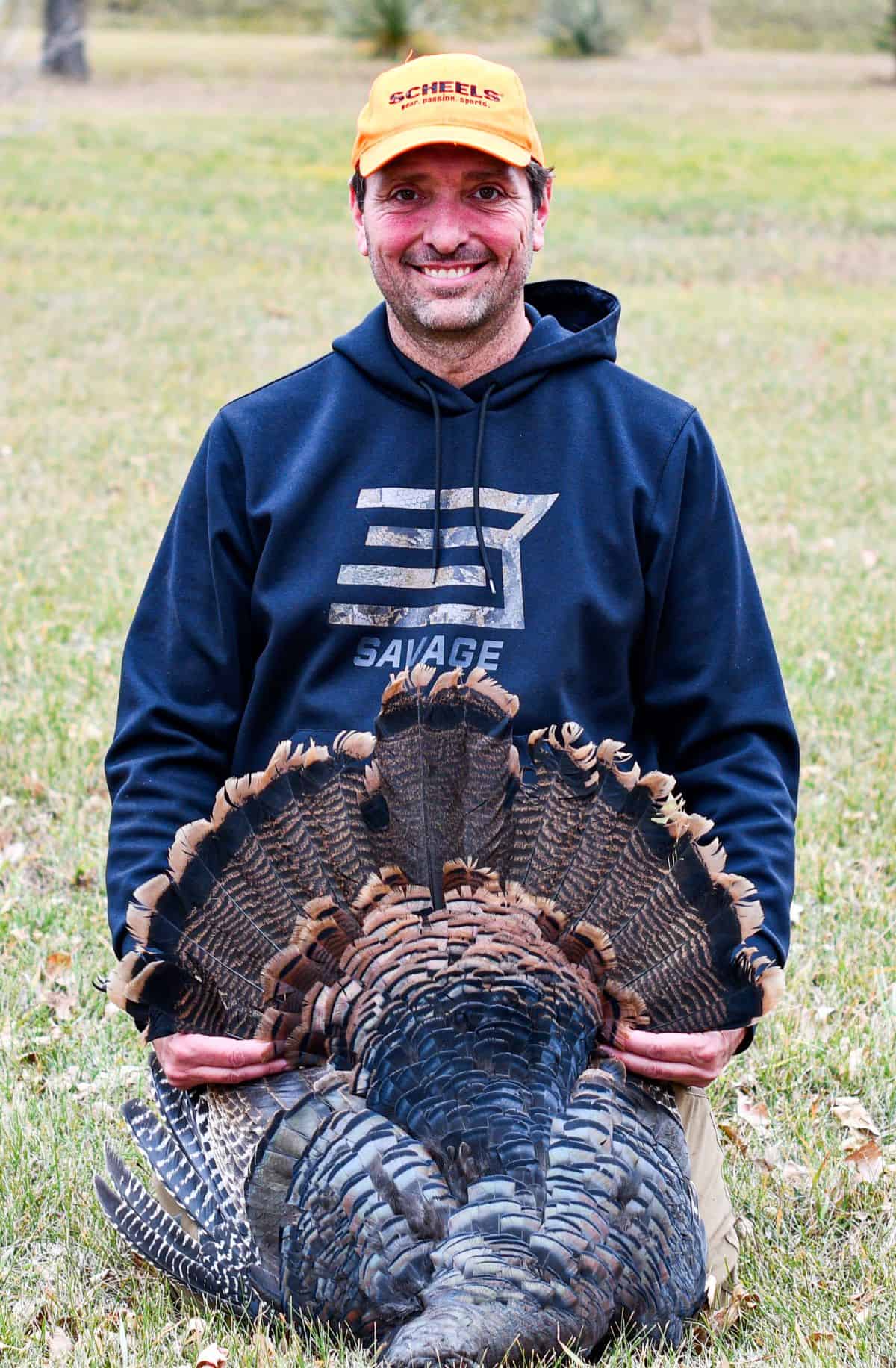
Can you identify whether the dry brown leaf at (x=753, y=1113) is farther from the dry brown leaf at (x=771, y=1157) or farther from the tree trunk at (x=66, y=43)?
the tree trunk at (x=66, y=43)

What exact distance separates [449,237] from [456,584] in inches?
25.7

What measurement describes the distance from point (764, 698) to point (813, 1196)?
1.05m

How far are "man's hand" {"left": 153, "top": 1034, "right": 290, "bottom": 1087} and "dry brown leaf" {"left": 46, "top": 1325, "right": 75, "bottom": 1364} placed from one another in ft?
1.68

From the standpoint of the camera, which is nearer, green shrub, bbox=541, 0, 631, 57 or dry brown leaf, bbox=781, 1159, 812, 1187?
dry brown leaf, bbox=781, 1159, 812, 1187

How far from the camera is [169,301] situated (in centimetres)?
1377

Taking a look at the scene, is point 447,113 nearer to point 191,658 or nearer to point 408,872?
point 191,658

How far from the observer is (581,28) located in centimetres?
3884

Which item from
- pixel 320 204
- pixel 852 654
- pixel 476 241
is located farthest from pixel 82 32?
pixel 476 241

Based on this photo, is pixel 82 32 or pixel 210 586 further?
pixel 82 32

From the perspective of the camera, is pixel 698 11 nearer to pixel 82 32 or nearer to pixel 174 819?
pixel 82 32

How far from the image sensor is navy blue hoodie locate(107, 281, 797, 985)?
3.03 meters

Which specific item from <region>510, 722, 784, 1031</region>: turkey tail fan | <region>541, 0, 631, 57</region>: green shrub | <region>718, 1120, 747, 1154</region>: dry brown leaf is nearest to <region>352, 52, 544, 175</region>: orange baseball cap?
<region>510, 722, 784, 1031</region>: turkey tail fan

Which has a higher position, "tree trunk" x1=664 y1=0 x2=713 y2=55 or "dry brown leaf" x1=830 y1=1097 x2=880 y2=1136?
"tree trunk" x1=664 y1=0 x2=713 y2=55

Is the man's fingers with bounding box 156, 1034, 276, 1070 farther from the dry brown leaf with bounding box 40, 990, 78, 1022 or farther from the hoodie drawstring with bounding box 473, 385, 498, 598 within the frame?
the dry brown leaf with bounding box 40, 990, 78, 1022
